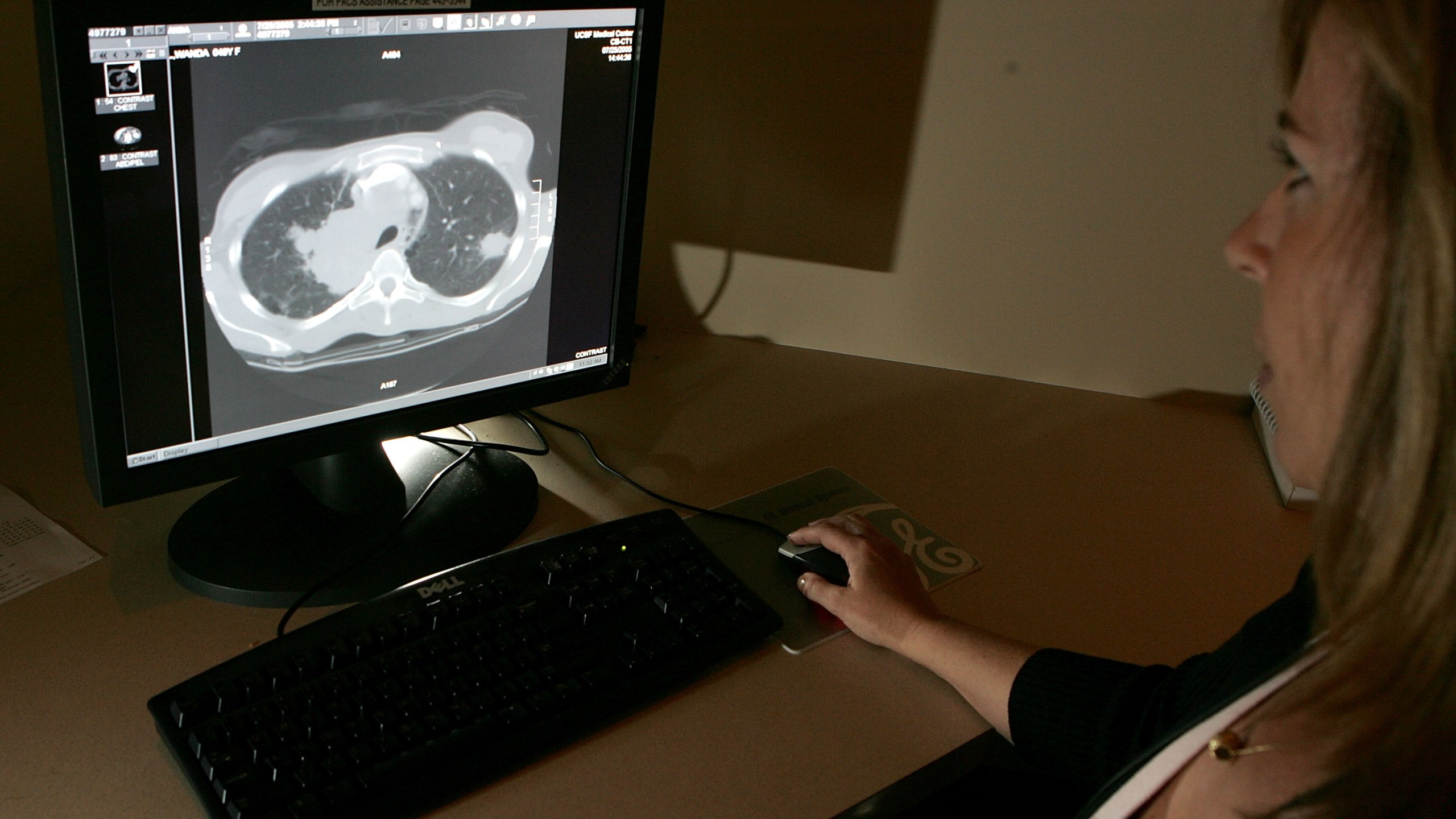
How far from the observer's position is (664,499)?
109 centimetres

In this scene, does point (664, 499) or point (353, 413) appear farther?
point (664, 499)

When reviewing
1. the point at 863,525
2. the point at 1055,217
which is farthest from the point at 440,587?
the point at 1055,217

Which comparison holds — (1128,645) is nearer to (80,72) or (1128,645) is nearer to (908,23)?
(908,23)

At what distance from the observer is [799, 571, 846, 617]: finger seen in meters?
0.93

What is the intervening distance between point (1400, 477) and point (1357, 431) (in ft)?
0.10

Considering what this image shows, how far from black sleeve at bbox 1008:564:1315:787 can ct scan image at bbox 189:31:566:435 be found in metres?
0.54

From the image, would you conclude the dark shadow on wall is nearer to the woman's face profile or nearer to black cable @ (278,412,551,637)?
black cable @ (278,412,551,637)

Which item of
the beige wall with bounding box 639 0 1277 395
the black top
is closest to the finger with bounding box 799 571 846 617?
the black top

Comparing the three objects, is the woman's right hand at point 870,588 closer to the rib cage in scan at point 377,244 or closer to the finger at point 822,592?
the finger at point 822,592

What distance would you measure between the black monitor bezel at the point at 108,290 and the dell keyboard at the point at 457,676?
15 cm

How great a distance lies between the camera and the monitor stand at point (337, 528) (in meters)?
0.91

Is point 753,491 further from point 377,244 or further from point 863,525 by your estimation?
point 377,244

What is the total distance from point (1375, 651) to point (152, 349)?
807 millimetres

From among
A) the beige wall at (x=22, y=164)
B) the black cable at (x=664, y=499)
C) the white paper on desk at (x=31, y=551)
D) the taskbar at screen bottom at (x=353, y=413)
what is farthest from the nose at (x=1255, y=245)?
the beige wall at (x=22, y=164)
